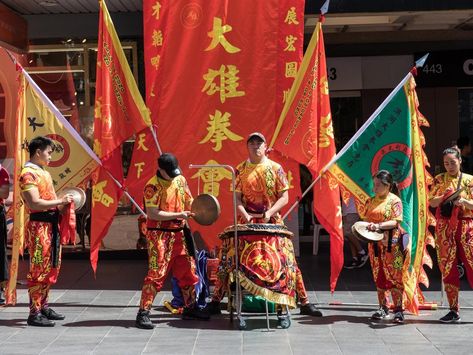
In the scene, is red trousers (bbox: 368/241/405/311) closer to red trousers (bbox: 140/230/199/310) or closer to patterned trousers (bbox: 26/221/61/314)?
red trousers (bbox: 140/230/199/310)

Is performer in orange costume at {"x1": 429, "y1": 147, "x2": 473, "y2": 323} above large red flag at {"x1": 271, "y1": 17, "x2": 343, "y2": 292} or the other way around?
the other way around

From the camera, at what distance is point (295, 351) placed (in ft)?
23.8

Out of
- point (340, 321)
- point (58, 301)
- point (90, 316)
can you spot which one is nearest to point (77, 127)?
point (58, 301)

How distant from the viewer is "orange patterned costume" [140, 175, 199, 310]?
830cm

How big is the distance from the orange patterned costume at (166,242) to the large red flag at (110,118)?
40.9 inches

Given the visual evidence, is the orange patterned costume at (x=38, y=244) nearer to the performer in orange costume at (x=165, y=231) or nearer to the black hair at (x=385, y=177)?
the performer in orange costume at (x=165, y=231)

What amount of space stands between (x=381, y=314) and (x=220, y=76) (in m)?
3.09

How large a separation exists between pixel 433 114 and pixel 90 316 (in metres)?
8.55

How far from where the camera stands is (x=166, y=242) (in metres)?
8.39

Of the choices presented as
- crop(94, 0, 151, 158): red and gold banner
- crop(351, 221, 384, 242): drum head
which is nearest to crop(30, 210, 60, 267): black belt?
crop(94, 0, 151, 158): red and gold banner

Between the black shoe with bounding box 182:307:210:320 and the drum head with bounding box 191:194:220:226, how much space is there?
3.52ft

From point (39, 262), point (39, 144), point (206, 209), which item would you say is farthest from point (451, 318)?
point (39, 144)

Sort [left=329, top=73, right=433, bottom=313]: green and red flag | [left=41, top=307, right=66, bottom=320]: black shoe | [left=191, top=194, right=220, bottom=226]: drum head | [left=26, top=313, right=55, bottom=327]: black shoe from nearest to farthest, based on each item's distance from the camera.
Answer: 1. [left=191, top=194, right=220, bottom=226]: drum head
2. [left=26, top=313, right=55, bottom=327]: black shoe
3. [left=41, top=307, right=66, bottom=320]: black shoe
4. [left=329, top=73, right=433, bottom=313]: green and red flag

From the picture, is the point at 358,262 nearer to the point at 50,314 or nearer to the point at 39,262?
the point at 50,314
